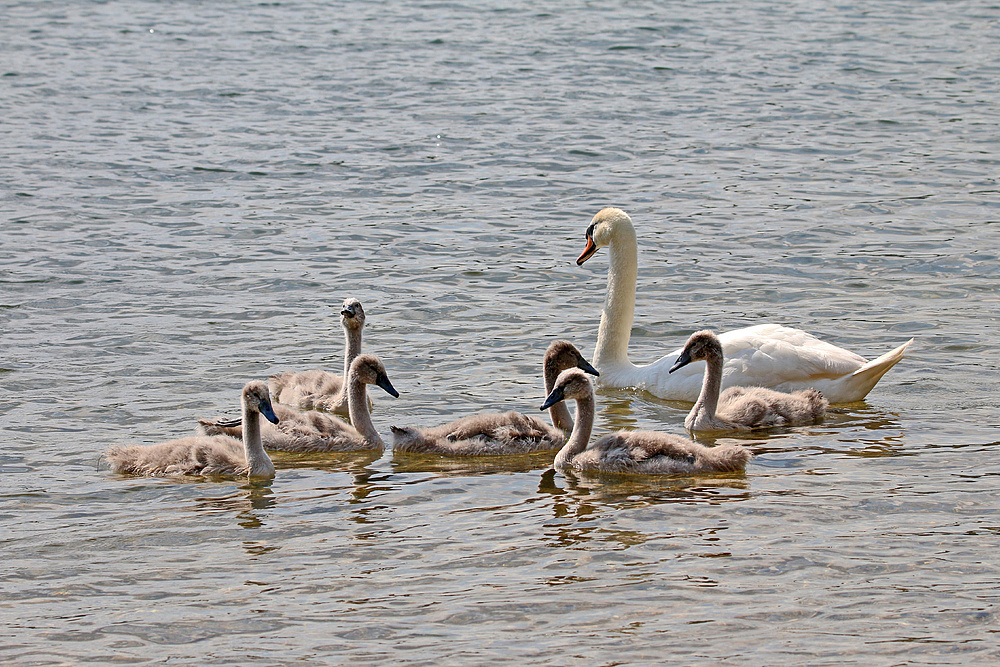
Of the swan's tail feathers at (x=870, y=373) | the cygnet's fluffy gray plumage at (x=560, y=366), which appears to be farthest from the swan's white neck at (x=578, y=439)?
the swan's tail feathers at (x=870, y=373)

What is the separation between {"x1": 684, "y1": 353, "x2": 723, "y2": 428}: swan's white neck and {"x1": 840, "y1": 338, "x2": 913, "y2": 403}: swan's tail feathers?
1.10 meters

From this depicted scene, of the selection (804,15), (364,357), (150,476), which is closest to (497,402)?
(364,357)

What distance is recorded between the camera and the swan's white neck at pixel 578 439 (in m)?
8.83

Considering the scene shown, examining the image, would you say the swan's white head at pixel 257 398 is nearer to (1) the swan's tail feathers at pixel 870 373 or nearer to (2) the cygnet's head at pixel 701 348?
(2) the cygnet's head at pixel 701 348

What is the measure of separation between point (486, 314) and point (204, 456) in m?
4.44

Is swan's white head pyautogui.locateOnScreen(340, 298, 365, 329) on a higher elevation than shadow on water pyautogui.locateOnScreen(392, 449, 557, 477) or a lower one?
higher

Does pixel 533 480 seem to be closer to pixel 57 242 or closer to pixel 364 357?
pixel 364 357

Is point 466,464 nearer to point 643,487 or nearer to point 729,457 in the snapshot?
point 643,487

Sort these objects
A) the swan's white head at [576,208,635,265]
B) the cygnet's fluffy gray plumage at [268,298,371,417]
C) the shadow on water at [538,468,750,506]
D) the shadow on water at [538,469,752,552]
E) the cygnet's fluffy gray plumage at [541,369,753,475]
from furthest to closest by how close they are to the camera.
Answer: the swan's white head at [576,208,635,265], the cygnet's fluffy gray plumage at [268,298,371,417], the cygnet's fluffy gray plumage at [541,369,753,475], the shadow on water at [538,468,750,506], the shadow on water at [538,469,752,552]

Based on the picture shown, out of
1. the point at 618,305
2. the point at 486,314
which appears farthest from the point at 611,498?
the point at 486,314

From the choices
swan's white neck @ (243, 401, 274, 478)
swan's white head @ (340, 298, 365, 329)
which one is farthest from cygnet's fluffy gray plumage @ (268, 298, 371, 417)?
swan's white neck @ (243, 401, 274, 478)

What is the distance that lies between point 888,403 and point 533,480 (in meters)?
3.22

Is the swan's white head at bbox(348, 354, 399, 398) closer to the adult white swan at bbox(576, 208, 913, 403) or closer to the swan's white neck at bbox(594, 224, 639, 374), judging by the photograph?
the adult white swan at bbox(576, 208, 913, 403)

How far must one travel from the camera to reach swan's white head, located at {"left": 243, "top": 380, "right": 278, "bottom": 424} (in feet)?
28.2
